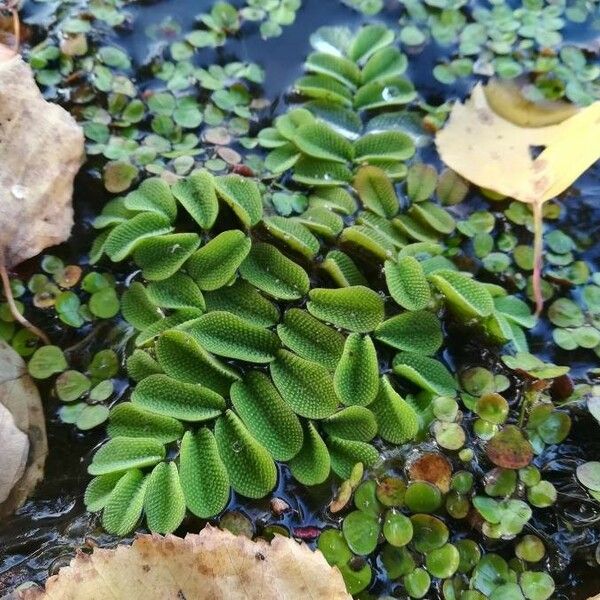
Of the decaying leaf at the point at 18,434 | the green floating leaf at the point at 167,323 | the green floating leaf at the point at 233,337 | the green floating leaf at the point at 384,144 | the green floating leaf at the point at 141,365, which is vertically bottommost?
the decaying leaf at the point at 18,434

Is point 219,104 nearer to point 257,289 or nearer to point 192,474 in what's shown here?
point 257,289

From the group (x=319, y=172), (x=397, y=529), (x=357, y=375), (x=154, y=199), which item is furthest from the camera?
(x=319, y=172)

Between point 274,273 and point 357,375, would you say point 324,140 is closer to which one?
point 274,273

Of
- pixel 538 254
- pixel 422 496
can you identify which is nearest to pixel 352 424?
pixel 422 496

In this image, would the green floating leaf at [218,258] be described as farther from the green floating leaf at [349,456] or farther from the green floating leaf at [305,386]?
the green floating leaf at [349,456]

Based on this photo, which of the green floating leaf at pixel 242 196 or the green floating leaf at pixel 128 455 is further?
the green floating leaf at pixel 242 196

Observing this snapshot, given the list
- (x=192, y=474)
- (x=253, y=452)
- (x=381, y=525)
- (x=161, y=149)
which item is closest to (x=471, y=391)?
(x=381, y=525)

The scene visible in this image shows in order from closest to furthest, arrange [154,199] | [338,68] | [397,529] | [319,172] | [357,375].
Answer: [397,529], [357,375], [154,199], [319,172], [338,68]

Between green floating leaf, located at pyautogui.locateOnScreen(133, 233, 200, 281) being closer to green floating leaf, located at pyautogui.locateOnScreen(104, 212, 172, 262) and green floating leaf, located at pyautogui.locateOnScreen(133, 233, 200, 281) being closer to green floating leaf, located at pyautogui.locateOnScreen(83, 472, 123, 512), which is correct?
green floating leaf, located at pyautogui.locateOnScreen(104, 212, 172, 262)

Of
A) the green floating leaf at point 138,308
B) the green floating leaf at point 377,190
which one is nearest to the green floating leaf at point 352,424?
the green floating leaf at point 138,308
